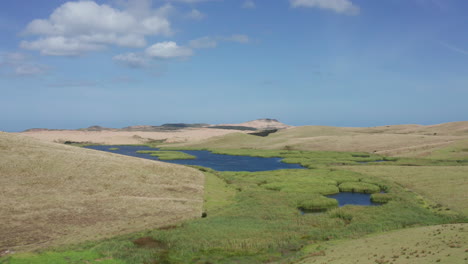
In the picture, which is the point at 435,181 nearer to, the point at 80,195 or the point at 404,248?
the point at 404,248

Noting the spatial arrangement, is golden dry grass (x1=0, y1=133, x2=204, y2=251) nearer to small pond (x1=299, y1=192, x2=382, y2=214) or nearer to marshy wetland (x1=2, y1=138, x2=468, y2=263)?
marshy wetland (x1=2, y1=138, x2=468, y2=263)

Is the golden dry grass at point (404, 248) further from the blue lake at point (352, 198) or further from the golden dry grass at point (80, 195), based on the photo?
the blue lake at point (352, 198)

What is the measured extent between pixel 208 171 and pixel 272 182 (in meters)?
17.5

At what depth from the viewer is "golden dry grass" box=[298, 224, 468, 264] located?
71.5ft

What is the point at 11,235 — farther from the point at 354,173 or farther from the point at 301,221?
the point at 354,173

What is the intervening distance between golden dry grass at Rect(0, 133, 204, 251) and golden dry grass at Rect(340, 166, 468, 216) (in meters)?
31.6

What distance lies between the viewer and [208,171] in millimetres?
76125

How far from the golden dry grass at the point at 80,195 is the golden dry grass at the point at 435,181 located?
3160 cm

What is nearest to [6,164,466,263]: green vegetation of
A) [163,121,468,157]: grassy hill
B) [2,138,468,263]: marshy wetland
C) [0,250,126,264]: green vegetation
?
[2,138,468,263]: marshy wetland

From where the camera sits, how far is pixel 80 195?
44.8m

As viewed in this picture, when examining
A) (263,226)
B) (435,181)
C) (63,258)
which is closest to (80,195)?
(63,258)

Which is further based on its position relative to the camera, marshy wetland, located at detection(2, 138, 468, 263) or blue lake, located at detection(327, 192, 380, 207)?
blue lake, located at detection(327, 192, 380, 207)

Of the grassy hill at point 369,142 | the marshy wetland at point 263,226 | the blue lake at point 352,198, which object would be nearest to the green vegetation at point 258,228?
the marshy wetland at point 263,226

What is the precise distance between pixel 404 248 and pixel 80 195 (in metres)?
36.6
